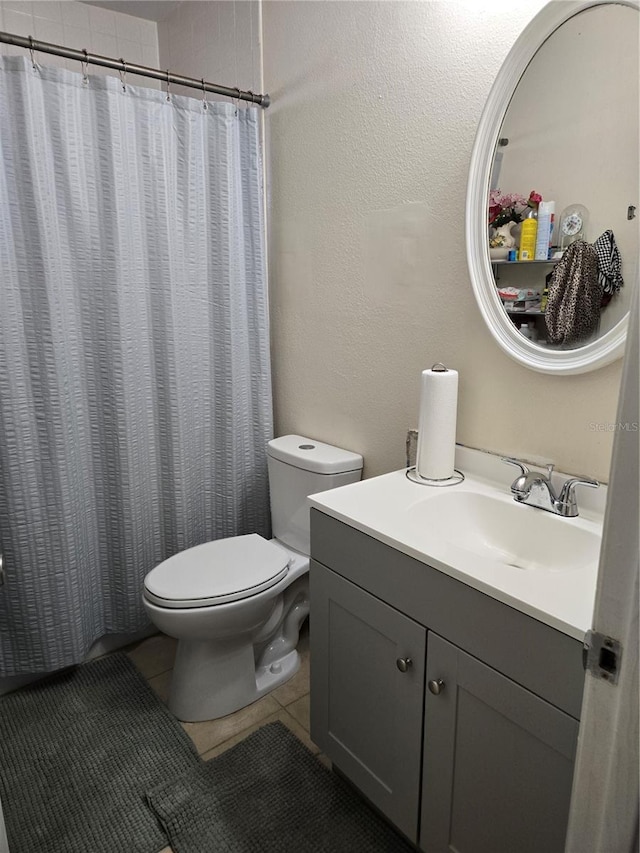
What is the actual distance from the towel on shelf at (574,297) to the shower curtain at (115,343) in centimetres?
112

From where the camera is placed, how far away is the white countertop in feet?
3.05

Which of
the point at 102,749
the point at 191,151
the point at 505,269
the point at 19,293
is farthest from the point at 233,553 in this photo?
the point at 191,151

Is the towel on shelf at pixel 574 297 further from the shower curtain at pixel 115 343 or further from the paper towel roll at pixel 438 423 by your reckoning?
the shower curtain at pixel 115 343

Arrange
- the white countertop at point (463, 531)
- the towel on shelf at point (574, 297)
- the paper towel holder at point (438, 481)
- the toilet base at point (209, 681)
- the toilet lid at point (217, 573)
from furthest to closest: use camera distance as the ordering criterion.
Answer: the toilet base at point (209, 681), the toilet lid at point (217, 573), the paper towel holder at point (438, 481), the towel on shelf at point (574, 297), the white countertop at point (463, 531)

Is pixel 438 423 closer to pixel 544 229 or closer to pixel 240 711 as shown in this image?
pixel 544 229

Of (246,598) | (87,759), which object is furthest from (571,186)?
(87,759)

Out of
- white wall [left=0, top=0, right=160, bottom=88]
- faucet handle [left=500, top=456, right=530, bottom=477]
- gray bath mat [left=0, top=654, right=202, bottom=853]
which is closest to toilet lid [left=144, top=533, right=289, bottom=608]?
gray bath mat [left=0, top=654, right=202, bottom=853]

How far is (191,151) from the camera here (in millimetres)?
1861

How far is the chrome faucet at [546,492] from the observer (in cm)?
124

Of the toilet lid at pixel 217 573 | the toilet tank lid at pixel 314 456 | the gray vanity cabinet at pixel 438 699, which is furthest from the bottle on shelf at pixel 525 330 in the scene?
the toilet lid at pixel 217 573

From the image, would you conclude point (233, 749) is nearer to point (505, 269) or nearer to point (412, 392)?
point (412, 392)

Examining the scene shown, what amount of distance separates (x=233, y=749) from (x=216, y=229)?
1653 millimetres

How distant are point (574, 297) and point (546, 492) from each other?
17.2 inches

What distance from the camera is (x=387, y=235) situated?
1.64m
